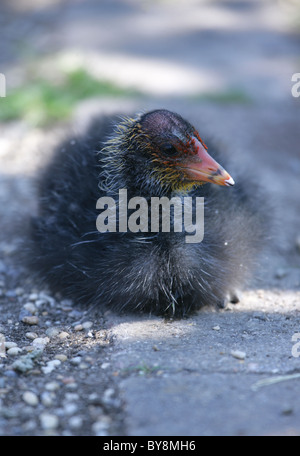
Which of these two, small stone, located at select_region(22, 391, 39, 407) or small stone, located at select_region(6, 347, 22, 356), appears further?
small stone, located at select_region(6, 347, 22, 356)

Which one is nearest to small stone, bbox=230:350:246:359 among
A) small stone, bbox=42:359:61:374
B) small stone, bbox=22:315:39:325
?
small stone, bbox=42:359:61:374

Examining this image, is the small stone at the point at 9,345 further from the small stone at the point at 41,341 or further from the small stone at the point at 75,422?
the small stone at the point at 75,422

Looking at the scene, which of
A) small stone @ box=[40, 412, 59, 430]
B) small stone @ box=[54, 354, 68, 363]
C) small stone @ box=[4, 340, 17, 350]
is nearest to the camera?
small stone @ box=[40, 412, 59, 430]

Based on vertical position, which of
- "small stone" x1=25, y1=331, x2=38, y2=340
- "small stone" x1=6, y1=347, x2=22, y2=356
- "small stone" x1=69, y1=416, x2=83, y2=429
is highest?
"small stone" x1=25, y1=331, x2=38, y2=340

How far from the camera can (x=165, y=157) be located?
3.31 metres

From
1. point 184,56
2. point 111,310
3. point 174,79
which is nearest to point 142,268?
point 111,310

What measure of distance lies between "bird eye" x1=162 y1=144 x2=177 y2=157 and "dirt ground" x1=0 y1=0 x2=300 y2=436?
765 millimetres

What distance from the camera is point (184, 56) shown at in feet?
29.1

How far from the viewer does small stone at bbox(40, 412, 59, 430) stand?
7.91 ft

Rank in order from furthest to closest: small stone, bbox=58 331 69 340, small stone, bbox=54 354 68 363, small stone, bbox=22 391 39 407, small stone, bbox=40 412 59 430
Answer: small stone, bbox=58 331 69 340
small stone, bbox=54 354 68 363
small stone, bbox=22 391 39 407
small stone, bbox=40 412 59 430

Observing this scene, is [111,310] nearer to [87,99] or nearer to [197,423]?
[197,423]

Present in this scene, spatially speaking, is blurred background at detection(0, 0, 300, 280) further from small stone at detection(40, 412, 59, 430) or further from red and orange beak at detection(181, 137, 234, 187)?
small stone at detection(40, 412, 59, 430)

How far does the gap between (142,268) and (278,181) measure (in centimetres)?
259

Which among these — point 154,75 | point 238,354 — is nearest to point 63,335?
point 238,354
